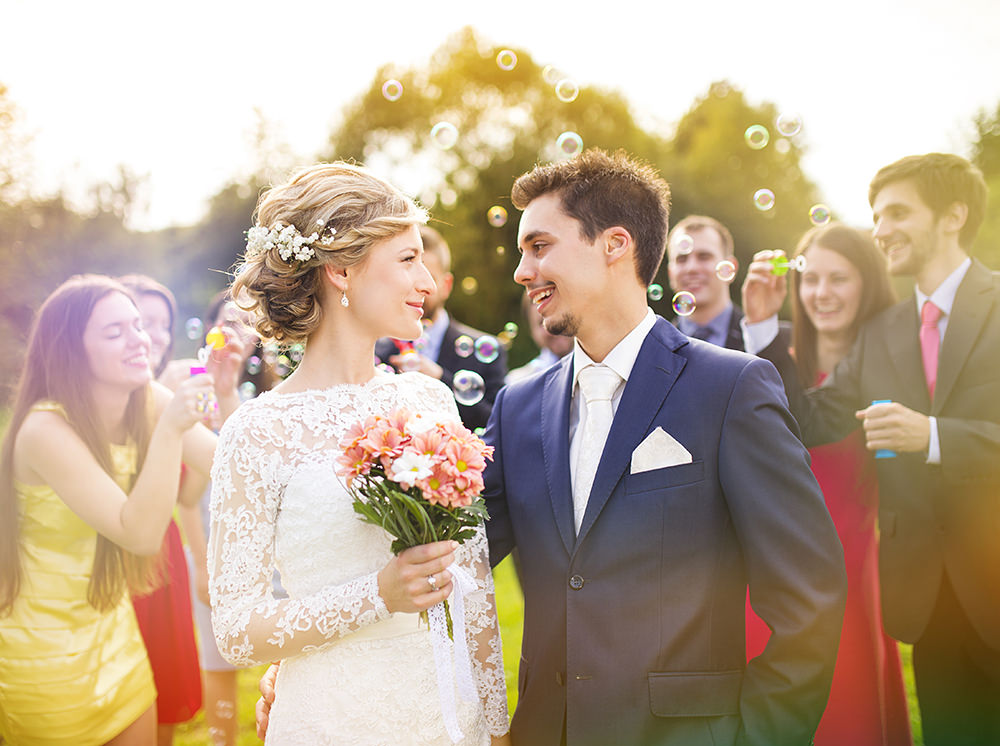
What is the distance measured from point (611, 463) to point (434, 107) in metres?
29.0

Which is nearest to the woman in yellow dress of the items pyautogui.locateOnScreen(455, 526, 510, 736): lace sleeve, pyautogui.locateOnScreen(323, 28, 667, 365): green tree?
pyautogui.locateOnScreen(455, 526, 510, 736): lace sleeve

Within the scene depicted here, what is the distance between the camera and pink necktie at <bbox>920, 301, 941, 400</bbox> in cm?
409

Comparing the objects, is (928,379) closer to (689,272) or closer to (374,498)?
(689,272)

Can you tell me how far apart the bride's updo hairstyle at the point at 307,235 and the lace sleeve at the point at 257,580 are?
49 cm

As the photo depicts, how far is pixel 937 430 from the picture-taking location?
3.79 meters

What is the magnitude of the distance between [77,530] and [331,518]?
6.06 ft

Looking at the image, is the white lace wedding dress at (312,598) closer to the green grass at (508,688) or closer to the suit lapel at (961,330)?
the suit lapel at (961,330)

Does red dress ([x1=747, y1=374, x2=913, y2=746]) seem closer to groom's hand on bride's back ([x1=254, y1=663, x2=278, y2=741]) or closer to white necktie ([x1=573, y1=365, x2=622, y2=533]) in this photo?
white necktie ([x1=573, y1=365, x2=622, y2=533])

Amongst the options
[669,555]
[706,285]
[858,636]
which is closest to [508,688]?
[858,636]

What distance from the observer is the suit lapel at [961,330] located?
390 centimetres

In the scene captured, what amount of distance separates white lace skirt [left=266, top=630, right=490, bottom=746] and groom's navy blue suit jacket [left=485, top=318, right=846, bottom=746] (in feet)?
1.19

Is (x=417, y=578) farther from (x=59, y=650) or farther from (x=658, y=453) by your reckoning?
(x=59, y=650)

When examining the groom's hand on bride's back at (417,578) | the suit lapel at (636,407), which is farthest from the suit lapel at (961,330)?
the groom's hand on bride's back at (417,578)

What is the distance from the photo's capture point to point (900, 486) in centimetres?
407
